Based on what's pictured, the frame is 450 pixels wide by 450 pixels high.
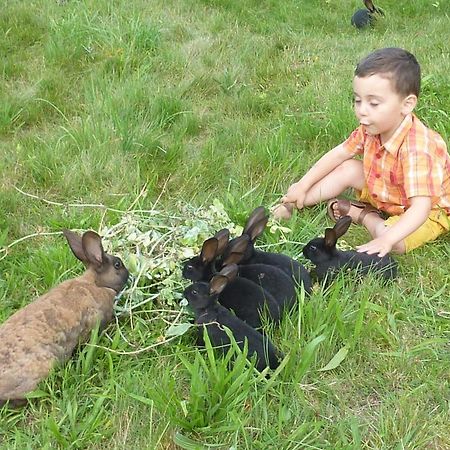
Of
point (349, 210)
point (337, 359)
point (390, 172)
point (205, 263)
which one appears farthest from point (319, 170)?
point (337, 359)

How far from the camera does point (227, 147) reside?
439 cm

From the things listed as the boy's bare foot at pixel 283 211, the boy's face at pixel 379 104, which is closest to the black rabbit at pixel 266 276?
the boy's bare foot at pixel 283 211

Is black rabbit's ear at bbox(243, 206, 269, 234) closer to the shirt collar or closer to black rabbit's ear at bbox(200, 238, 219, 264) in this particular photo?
black rabbit's ear at bbox(200, 238, 219, 264)

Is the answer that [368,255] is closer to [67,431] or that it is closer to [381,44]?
[67,431]

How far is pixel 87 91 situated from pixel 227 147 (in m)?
1.18

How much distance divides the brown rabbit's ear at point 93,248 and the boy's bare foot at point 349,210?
56.8 inches

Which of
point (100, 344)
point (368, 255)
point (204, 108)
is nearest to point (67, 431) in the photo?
point (100, 344)

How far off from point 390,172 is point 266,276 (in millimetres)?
1099

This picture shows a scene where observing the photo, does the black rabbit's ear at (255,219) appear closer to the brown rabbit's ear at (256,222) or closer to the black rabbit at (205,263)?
the brown rabbit's ear at (256,222)

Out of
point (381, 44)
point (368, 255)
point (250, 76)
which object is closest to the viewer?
point (368, 255)

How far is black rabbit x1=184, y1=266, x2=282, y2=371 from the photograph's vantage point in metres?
2.59

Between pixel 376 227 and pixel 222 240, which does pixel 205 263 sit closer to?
pixel 222 240

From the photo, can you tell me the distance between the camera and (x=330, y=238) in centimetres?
312

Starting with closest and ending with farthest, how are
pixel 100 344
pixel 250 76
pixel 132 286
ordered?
1. pixel 100 344
2. pixel 132 286
3. pixel 250 76
